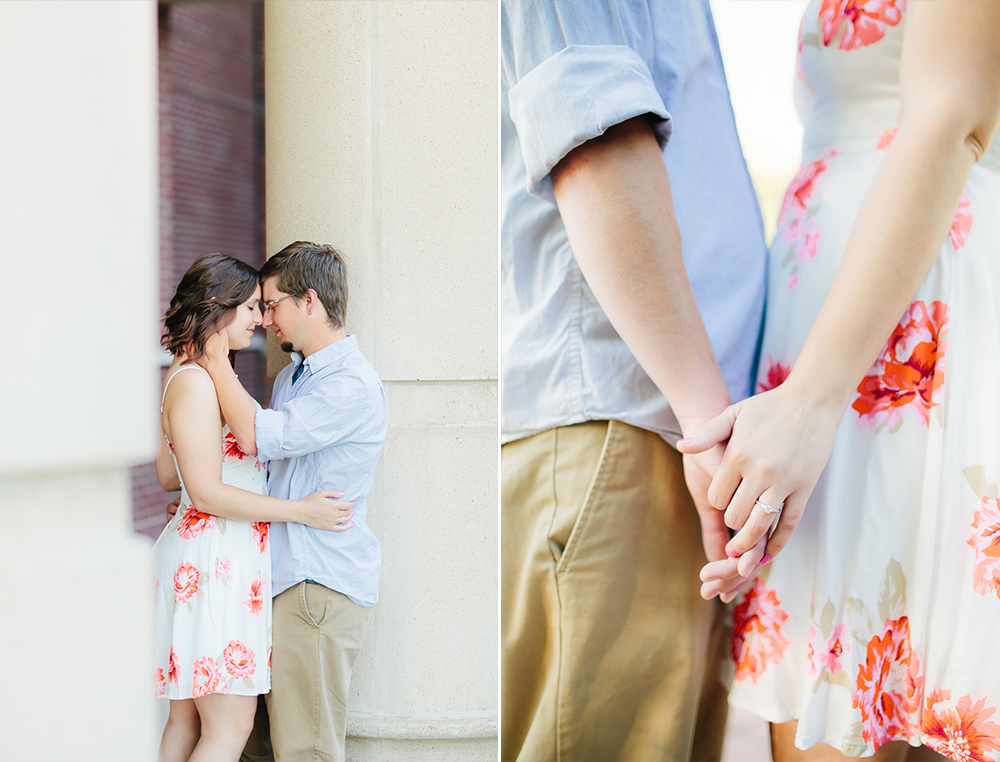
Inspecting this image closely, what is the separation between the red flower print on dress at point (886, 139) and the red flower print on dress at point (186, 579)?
42.8 inches

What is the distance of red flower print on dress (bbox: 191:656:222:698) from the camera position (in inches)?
42.2

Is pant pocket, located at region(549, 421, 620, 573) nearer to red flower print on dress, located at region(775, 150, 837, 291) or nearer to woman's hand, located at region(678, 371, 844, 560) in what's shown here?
woman's hand, located at region(678, 371, 844, 560)

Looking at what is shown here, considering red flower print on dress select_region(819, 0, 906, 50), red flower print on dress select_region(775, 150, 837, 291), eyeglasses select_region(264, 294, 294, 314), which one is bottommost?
eyeglasses select_region(264, 294, 294, 314)

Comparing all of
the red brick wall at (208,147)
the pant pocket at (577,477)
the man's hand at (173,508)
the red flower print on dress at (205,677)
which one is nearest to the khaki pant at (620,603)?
the pant pocket at (577,477)

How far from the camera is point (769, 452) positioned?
89 cm

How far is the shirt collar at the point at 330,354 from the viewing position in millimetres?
1140

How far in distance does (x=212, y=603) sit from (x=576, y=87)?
873 millimetres

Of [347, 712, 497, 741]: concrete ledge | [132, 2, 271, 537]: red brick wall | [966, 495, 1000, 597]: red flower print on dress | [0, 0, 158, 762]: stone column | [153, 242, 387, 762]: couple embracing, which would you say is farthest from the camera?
[132, 2, 271, 537]: red brick wall

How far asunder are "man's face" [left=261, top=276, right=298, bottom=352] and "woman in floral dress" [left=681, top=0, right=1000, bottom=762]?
0.62m

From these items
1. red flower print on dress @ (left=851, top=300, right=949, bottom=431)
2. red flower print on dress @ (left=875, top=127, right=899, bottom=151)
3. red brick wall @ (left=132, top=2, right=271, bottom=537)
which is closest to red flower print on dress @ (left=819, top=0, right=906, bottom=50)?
red flower print on dress @ (left=875, top=127, right=899, bottom=151)

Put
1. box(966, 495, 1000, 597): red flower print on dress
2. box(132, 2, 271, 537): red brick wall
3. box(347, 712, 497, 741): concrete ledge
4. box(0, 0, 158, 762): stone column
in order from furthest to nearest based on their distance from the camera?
1. box(132, 2, 271, 537): red brick wall
2. box(347, 712, 497, 741): concrete ledge
3. box(966, 495, 1000, 597): red flower print on dress
4. box(0, 0, 158, 762): stone column

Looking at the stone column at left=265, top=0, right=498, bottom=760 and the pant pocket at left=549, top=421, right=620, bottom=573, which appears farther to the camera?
the stone column at left=265, top=0, right=498, bottom=760

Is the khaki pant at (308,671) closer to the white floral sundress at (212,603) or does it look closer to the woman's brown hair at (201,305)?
the white floral sundress at (212,603)

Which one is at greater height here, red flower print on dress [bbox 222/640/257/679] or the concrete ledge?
red flower print on dress [bbox 222/640/257/679]
